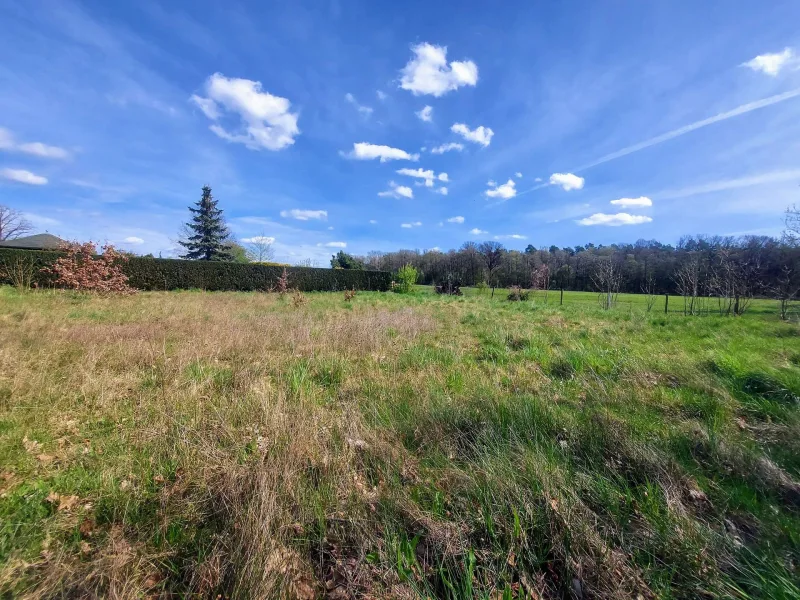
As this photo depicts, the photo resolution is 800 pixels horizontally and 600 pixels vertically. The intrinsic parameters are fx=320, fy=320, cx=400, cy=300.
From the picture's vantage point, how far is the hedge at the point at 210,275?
14.6m

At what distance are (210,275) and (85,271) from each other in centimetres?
764

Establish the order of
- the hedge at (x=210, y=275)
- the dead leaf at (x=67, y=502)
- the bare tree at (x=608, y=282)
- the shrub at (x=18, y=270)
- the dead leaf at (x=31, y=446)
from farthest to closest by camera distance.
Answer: the bare tree at (x=608, y=282), the hedge at (x=210, y=275), the shrub at (x=18, y=270), the dead leaf at (x=31, y=446), the dead leaf at (x=67, y=502)

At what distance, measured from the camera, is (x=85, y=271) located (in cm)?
1300

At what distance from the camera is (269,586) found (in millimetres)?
1494

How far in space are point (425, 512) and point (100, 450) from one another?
2641mm

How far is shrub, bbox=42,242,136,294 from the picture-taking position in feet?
41.9

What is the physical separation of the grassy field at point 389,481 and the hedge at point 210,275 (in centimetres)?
1554

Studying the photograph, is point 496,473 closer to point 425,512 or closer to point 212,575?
point 425,512

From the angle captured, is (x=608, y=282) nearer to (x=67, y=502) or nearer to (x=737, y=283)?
(x=737, y=283)

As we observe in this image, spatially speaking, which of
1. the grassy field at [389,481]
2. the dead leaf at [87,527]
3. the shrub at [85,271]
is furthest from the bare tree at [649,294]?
the shrub at [85,271]

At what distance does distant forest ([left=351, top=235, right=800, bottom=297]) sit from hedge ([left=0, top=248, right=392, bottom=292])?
937 centimetres

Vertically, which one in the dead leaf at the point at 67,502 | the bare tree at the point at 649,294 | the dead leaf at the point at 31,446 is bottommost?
the dead leaf at the point at 67,502

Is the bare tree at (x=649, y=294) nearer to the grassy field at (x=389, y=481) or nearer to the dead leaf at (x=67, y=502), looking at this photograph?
the grassy field at (x=389, y=481)

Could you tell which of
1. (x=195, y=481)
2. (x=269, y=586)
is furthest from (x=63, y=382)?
(x=269, y=586)
